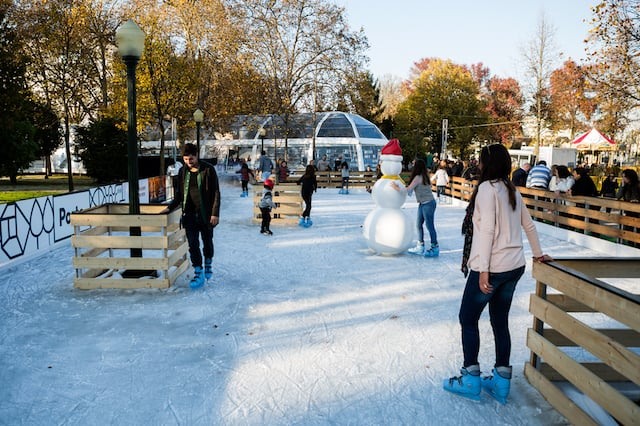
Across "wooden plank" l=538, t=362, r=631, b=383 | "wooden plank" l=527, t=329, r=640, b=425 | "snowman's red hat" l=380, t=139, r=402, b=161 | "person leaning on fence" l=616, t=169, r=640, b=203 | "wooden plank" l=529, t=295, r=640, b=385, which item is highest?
"snowman's red hat" l=380, t=139, r=402, b=161

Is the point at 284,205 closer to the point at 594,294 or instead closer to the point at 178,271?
the point at 178,271

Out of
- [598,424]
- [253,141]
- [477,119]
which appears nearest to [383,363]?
[598,424]

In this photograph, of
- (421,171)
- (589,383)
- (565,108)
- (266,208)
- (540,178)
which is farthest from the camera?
(565,108)

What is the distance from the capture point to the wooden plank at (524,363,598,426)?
9.04 ft

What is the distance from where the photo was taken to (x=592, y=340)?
2.66 m

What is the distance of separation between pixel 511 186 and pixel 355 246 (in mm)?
5819

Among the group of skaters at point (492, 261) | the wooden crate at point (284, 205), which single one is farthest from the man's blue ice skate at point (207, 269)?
the wooden crate at point (284, 205)

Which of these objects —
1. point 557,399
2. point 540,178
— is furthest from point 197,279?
point 540,178

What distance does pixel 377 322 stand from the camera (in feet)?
15.8

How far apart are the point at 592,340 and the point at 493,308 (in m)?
0.64

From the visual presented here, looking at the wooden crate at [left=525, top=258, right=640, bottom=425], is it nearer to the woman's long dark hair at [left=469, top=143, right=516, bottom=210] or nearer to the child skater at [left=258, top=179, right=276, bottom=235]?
the woman's long dark hair at [left=469, top=143, right=516, bottom=210]

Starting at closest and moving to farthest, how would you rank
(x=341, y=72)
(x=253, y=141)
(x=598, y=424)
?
(x=598, y=424) → (x=341, y=72) → (x=253, y=141)

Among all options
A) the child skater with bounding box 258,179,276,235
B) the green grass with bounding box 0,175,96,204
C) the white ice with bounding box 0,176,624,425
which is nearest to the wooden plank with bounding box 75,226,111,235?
the white ice with bounding box 0,176,624,425

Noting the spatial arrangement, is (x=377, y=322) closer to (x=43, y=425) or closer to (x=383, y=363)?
(x=383, y=363)
